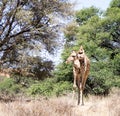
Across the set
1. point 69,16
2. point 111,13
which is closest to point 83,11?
point 111,13

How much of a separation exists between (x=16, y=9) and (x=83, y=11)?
58.3 ft

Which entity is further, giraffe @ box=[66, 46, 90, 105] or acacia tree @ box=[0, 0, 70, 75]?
acacia tree @ box=[0, 0, 70, 75]

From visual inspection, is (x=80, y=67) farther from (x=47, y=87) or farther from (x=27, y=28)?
(x=47, y=87)

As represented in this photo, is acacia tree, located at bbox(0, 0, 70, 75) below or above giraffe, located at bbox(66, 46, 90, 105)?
above

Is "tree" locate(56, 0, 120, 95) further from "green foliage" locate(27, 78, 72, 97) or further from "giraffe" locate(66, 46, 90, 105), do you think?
"giraffe" locate(66, 46, 90, 105)

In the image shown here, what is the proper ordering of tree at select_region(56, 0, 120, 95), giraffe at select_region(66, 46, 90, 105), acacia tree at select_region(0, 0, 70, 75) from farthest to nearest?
tree at select_region(56, 0, 120, 95)
acacia tree at select_region(0, 0, 70, 75)
giraffe at select_region(66, 46, 90, 105)

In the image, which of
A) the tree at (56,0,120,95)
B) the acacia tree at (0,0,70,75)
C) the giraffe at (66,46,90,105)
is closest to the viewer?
the giraffe at (66,46,90,105)

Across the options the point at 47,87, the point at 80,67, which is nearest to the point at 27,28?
the point at 80,67

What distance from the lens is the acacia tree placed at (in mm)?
20609

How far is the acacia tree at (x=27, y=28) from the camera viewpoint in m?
20.6

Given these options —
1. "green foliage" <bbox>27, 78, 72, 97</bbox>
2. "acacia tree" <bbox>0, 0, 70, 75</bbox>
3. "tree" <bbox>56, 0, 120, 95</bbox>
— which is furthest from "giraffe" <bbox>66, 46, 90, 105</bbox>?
"green foliage" <bbox>27, 78, 72, 97</bbox>

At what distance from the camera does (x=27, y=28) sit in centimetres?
2131

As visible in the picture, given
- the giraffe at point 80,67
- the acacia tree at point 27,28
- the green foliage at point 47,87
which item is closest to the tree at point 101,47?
the green foliage at point 47,87

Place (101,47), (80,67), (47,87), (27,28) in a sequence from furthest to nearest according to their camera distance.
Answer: (101,47), (47,87), (27,28), (80,67)
